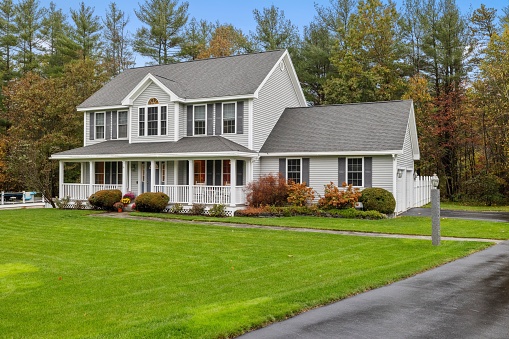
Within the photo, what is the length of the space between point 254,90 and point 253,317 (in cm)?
1849

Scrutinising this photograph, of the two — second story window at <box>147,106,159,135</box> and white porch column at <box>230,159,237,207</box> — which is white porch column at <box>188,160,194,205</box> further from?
second story window at <box>147,106,159,135</box>

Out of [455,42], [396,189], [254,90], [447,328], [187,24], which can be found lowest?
[447,328]

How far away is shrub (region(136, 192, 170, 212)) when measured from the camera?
918 inches

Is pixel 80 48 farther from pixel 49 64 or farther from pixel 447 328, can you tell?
pixel 447 328

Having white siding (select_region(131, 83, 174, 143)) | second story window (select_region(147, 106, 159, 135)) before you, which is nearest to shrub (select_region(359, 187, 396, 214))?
white siding (select_region(131, 83, 174, 143))

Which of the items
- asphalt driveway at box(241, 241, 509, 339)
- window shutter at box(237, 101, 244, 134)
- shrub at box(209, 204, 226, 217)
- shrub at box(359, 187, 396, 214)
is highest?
window shutter at box(237, 101, 244, 134)

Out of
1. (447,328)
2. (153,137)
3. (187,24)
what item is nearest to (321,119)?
(153,137)

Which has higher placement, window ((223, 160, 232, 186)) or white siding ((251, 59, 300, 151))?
white siding ((251, 59, 300, 151))

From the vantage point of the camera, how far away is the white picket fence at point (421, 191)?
29.4 m

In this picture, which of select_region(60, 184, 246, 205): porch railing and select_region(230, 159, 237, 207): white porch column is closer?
select_region(230, 159, 237, 207): white porch column

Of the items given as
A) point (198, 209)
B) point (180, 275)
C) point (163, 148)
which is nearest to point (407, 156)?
point (198, 209)

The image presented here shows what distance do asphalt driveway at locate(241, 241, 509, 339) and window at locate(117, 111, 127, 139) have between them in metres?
22.6

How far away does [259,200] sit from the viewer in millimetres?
22875

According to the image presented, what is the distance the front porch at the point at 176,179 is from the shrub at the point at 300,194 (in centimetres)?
238
